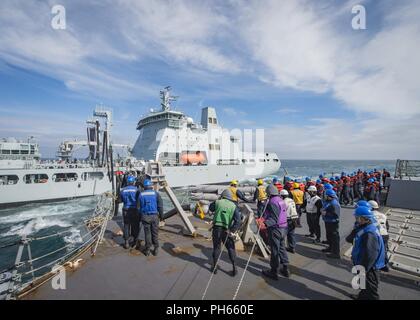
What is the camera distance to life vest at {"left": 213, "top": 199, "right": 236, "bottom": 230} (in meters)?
4.17

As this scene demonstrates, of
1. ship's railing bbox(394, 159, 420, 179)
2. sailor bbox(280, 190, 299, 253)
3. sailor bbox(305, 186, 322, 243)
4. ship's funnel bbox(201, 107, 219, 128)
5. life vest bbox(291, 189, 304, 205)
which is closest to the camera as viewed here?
sailor bbox(280, 190, 299, 253)

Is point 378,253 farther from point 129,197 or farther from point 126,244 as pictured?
point 126,244

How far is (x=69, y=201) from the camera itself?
23.4 metres

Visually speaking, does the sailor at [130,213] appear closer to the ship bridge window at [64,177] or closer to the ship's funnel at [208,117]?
the ship bridge window at [64,177]

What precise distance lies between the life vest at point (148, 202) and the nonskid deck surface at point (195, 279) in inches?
42.4

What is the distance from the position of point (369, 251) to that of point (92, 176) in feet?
92.3

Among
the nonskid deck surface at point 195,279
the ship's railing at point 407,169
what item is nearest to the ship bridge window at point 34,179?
the nonskid deck surface at point 195,279

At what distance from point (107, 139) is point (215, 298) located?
24537 millimetres

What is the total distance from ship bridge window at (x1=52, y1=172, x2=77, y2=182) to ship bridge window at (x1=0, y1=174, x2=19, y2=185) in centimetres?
316

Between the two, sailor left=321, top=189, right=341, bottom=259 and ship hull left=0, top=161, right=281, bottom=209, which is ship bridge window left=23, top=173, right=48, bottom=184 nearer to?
ship hull left=0, top=161, right=281, bottom=209

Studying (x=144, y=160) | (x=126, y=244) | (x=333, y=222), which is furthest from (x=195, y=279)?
(x=144, y=160)

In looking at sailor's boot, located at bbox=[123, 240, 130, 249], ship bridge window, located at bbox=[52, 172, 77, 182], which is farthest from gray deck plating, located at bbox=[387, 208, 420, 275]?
ship bridge window, located at bbox=[52, 172, 77, 182]

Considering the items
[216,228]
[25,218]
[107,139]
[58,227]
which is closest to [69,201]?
[25,218]

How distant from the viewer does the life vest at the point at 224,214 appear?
4.17 metres
